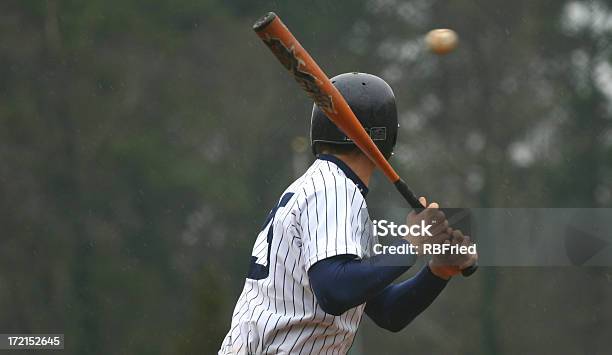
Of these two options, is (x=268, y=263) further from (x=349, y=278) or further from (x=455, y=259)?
(x=455, y=259)

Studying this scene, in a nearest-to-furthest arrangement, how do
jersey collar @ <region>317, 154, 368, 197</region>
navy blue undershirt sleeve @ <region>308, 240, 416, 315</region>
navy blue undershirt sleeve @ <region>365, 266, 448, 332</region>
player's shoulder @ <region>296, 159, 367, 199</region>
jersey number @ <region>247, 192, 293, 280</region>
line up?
navy blue undershirt sleeve @ <region>308, 240, 416, 315</region> < player's shoulder @ <region>296, 159, 367, 199</region> < jersey number @ <region>247, 192, 293, 280</region> < jersey collar @ <region>317, 154, 368, 197</region> < navy blue undershirt sleeve @ <region>365, 266, 448, 332</region>

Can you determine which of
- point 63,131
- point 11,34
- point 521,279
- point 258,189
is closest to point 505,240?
point 521,279

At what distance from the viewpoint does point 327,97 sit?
9.84 ft

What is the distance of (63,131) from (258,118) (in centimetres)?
214

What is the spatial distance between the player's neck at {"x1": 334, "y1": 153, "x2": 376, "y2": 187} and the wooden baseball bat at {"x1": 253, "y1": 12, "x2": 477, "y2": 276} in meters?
Result: 0.08

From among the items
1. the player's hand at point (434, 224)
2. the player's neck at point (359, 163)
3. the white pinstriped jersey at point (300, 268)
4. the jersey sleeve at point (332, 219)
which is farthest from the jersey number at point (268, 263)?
the player's hand at point (434, 224)

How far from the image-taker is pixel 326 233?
275cm

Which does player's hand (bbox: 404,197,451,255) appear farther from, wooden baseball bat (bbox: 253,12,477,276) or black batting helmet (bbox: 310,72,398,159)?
black batting helmet (bbox: 310,72,398,159)

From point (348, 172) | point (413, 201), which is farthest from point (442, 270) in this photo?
point (348, 172)

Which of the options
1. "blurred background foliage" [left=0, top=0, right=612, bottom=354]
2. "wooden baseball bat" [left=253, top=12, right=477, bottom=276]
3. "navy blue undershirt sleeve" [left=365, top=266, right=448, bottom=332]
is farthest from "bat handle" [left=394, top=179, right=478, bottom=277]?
"blurred background foliage" [left=0, top=0, right=612, bottom=354]

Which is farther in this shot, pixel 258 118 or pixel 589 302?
pixel 258 118

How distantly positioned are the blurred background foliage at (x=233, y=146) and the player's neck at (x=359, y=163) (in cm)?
620

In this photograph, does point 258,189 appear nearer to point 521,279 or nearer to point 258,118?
point 258,118

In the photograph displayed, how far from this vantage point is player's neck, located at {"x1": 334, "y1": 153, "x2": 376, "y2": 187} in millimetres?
3096
